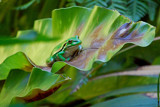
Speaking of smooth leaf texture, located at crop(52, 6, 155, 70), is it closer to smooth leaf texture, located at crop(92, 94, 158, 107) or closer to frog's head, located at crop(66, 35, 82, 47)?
frog's head, located at crop(66, 35, 82, 47)

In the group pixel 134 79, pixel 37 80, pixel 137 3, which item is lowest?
pixel 37 80

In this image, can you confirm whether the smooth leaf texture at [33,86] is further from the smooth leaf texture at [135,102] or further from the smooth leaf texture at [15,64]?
the smooth leaf texture at [135,102]

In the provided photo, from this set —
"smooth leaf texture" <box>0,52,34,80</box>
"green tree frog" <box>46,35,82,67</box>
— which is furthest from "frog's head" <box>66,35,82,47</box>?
"smooth leaf texture" <box>0,52,34,80</box>

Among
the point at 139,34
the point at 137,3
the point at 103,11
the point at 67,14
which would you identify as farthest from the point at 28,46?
the point at 137,3

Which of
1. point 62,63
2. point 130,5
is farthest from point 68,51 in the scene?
point 130,5

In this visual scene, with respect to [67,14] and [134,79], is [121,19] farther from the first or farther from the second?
[134,79]

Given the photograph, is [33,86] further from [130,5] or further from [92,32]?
[130,5]

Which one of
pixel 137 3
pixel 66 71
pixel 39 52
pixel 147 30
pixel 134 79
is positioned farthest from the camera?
pixel 134 79

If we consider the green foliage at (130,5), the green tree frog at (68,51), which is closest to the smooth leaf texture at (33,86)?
the green tree frog at (68,51)
